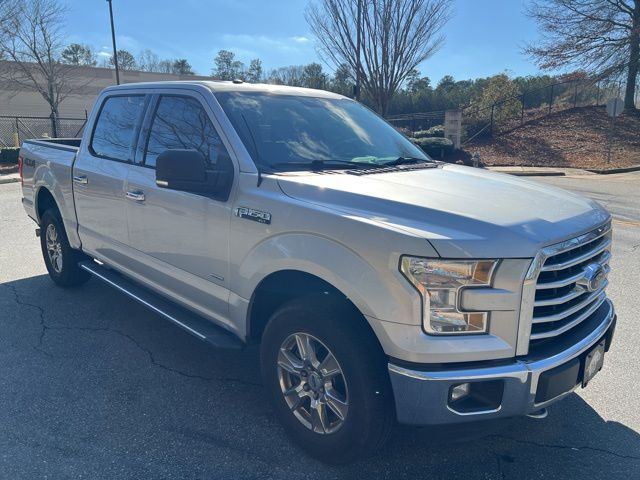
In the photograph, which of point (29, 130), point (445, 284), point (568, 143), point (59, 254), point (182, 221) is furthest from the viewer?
point (29, 130)

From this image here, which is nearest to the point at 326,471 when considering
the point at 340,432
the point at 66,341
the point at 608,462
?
the point at 340,432

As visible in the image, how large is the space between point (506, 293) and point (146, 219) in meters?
2.66

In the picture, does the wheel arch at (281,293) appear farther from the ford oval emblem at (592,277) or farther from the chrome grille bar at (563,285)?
the ford oval emblem at (592,277)

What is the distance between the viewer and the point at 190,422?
324cm

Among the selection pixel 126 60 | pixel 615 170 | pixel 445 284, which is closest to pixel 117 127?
pixel 445 284

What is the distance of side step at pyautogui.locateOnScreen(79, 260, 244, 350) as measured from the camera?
10.9ft

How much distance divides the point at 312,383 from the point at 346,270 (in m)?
0.72

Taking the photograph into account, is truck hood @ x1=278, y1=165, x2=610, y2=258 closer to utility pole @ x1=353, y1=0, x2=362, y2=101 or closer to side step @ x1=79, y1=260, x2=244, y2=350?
side step @ x1=79, y1=260, x2=244, y2=350

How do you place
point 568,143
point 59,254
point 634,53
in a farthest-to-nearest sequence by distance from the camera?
point 634,53
point 568,143
point 59,254

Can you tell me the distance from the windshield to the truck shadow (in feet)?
5.28

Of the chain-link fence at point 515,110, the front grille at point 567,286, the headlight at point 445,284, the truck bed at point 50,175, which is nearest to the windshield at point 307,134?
the headlight at point 445,284

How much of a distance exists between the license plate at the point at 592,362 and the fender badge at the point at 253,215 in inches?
70.5

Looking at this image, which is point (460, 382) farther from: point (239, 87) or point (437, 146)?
point (437, 146)

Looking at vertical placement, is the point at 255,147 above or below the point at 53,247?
above
